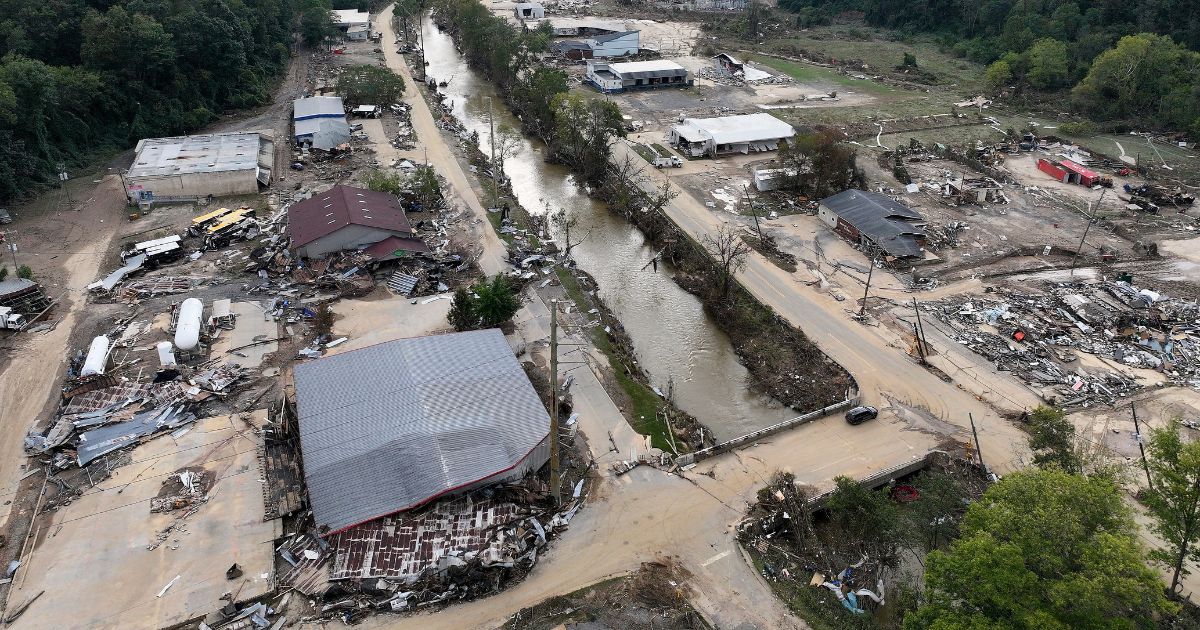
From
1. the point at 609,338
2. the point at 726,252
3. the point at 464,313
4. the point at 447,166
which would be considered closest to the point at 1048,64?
the point at 726,252

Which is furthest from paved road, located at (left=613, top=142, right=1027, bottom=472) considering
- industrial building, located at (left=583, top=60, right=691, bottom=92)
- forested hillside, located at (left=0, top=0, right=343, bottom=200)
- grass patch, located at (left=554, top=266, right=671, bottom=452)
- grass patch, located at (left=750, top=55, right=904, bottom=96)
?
forested hillside, located at (left=0, top=0, right=343, bottom=200)

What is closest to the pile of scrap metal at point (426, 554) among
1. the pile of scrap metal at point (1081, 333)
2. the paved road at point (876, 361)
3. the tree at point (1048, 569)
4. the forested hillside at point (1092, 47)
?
the tree at point (1048, 569)

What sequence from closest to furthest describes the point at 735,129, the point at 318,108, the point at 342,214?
the point at 342,214 < the point at 735,129 < the point at 318,108

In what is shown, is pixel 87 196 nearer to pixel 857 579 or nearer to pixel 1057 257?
pixel 857 579

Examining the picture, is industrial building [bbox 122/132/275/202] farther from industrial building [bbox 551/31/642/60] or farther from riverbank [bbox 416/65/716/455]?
industrial building [bbox 551/31/642/60]

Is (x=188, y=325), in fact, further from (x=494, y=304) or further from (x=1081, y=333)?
(x=1081, y=333)

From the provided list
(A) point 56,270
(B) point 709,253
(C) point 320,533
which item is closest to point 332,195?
(A) point 56,270

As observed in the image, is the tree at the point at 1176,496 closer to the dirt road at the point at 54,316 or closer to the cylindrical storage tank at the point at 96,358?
the dirt road at the point at 54,316

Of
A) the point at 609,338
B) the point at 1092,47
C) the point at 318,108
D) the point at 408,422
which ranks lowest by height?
the point at 609,338
